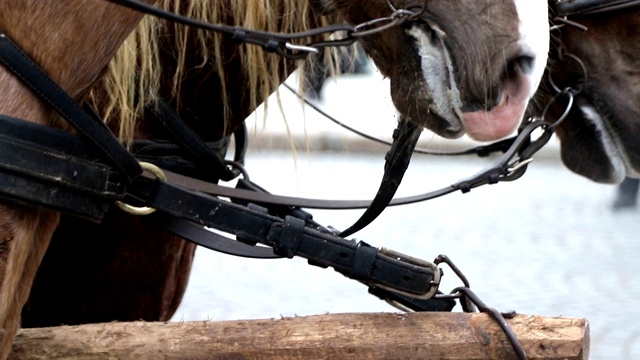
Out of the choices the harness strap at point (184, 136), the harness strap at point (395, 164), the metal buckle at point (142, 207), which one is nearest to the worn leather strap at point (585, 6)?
the harness strap at point (395, 164)

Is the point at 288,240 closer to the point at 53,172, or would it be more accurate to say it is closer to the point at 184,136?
the point at 53,172

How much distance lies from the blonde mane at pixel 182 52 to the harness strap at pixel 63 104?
52 centimetres

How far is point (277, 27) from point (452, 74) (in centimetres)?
57

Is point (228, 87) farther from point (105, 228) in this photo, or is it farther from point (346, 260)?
point (346, 260)

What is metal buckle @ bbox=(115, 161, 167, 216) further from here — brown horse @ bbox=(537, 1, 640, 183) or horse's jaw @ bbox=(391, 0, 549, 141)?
brown horse @ bbox=(537, 1, 640, 183)

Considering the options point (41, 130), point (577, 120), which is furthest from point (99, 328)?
point (577, 120)

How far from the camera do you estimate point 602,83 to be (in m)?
2.21

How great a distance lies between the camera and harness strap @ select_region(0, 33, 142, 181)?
4.97 feet

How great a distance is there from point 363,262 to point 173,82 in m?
0.66

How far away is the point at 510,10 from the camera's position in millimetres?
1682

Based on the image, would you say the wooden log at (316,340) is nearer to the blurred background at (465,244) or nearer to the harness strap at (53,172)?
the harness strap at (53,172)

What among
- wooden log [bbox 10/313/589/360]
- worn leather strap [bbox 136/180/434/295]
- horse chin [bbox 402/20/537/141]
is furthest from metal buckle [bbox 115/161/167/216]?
horse chin [bbox 402/20/537/141]

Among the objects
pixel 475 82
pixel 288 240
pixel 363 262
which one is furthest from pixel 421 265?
pixel 475 82

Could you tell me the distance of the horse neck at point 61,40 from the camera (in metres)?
1.52
